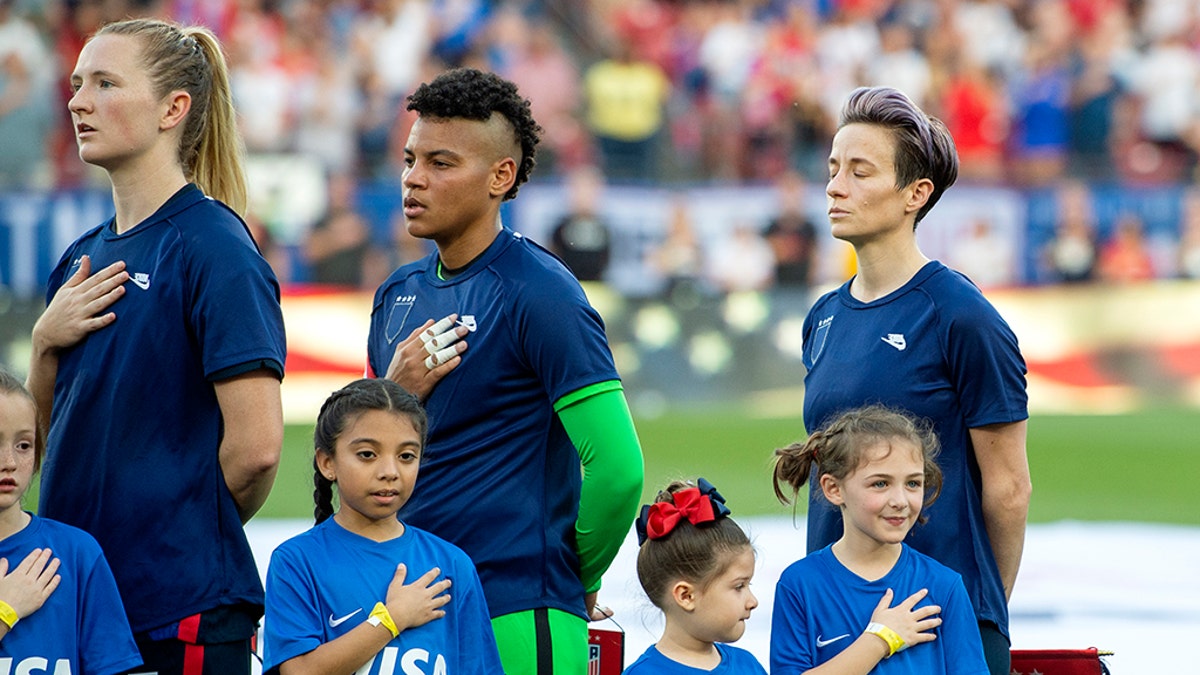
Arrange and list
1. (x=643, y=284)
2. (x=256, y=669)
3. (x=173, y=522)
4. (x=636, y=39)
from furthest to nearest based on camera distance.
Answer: (x=636, y=39) < (x=643, y=284) < (x=256, y=669) < (x=173, y=522)

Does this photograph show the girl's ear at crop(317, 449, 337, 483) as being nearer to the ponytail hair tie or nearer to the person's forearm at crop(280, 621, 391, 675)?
the person's forearm at crop(280, 621, 391, 675)

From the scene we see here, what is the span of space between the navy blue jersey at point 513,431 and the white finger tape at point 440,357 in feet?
0.10

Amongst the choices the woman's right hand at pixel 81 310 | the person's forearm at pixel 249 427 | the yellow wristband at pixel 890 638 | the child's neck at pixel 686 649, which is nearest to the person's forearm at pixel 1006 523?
the yellow wristband at pixel 890 638

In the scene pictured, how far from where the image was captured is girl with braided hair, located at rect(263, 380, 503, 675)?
12.0 feet

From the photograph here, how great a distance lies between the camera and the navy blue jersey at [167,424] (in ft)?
12.1

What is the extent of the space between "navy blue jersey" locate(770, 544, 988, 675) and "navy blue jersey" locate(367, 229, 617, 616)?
51cm

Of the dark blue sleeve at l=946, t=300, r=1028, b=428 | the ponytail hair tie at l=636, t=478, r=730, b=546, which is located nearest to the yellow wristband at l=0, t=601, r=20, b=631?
the ponytail hair tie at l=636, t=478, r=730, b=546

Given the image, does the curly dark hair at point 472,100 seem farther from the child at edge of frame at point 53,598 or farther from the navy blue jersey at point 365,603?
the child at edge of frame at point 53,598

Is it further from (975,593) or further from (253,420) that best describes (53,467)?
(975,593)

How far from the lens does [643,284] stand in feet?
54.2

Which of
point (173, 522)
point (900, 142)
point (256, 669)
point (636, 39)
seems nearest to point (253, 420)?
point (173, 522)

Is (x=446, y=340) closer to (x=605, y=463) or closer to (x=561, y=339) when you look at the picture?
(x=561, y=339)

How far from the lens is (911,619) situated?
3.86m

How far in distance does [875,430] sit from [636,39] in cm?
1718
